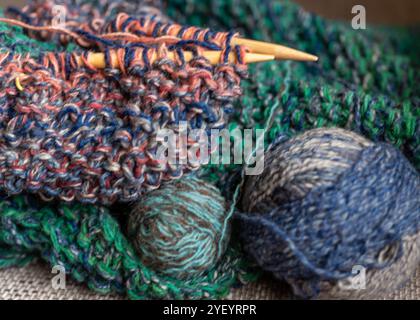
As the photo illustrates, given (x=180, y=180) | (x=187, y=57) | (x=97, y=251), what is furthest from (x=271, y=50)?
(x=97, y=251)

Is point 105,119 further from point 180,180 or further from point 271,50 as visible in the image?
point 271,50

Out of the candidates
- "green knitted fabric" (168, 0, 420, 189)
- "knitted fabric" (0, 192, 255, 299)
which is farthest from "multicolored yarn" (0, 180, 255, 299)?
"green knitted fabric" (168, 0, 420, 189)

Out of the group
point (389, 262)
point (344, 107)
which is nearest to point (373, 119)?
point (344, 107)

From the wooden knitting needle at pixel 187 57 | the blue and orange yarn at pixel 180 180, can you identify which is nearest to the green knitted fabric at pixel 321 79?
the blue and orange yarn at pixel 180 180

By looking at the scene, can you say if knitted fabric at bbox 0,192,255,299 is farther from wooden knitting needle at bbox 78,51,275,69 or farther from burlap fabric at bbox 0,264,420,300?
wooden knitting needle at bbox 78,51,275,69

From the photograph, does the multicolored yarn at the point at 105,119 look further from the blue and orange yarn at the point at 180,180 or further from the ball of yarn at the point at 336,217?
the ball of yarn at the point at 336,217
